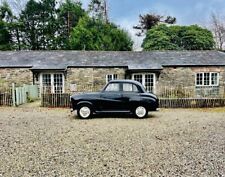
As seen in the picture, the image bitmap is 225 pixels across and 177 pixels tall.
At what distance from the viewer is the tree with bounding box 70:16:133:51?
39469 millimetres

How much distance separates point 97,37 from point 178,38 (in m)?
11.5

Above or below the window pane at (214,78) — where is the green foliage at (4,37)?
above

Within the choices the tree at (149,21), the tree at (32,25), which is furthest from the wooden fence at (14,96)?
the tree at (149,21)

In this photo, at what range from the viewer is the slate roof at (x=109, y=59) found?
24906mm

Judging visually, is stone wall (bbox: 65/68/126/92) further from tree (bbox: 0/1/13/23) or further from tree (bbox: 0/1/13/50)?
tree (bbox: 0/1/13/23)

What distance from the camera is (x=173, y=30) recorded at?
137 feet

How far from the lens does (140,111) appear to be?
45.4 feet

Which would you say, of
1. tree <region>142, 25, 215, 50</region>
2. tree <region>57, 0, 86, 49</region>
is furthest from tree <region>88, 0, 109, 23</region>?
tree <region>142, 25, 215, 50</region>

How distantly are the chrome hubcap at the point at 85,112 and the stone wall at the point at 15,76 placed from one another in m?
12.3

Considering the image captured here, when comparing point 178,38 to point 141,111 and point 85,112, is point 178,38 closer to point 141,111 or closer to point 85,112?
point 141,111

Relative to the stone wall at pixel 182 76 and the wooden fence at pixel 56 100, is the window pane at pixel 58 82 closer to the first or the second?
the wooden fence at pixel 56 100

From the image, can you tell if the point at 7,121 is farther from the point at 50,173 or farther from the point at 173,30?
the point at 173,30

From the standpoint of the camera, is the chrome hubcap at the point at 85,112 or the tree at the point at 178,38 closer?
the chrome hubcap at the point at 85,112

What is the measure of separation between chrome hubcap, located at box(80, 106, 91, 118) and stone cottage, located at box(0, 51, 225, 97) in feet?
34.3
